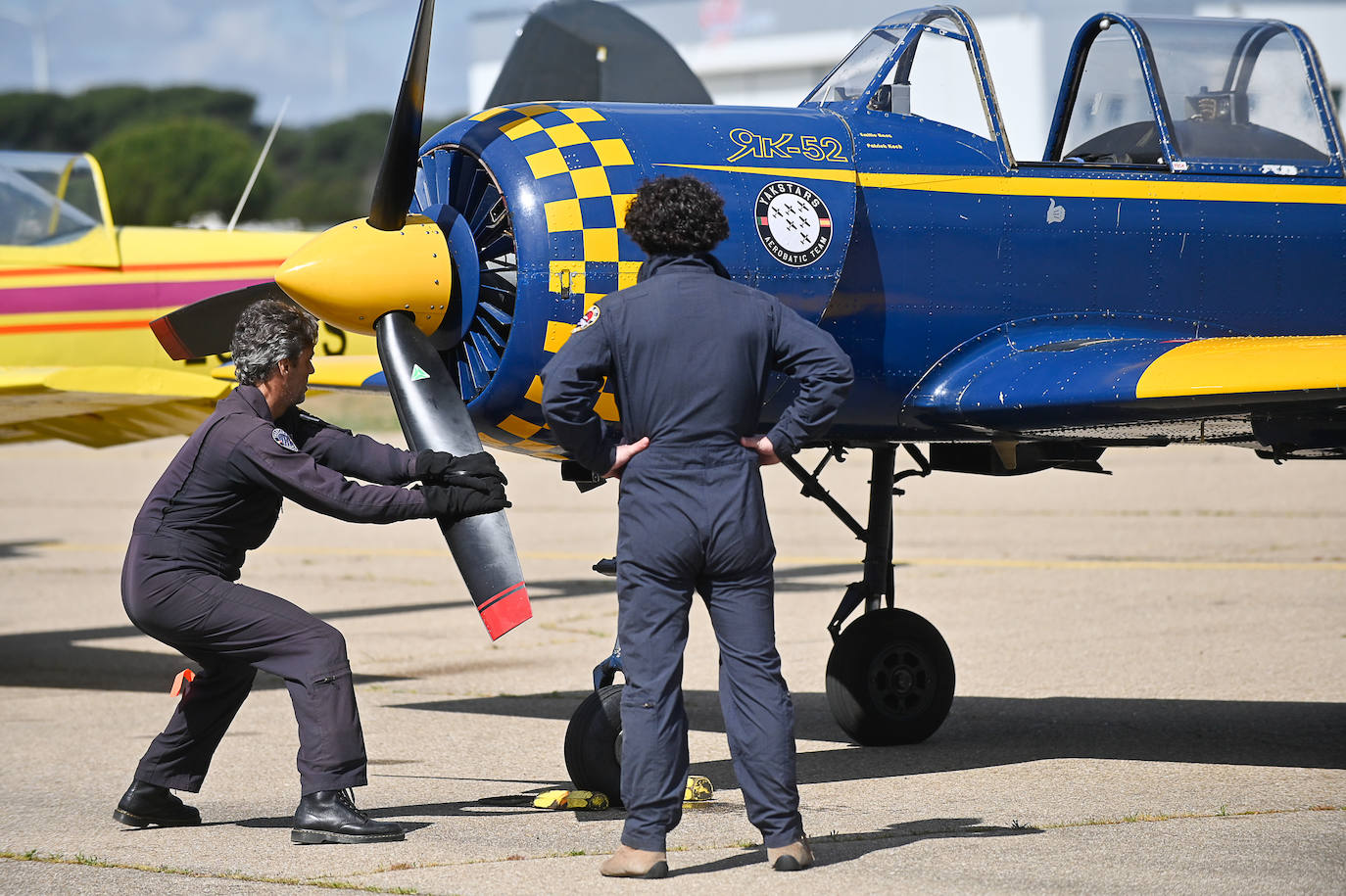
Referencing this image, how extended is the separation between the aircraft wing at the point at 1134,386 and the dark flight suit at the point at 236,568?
87.7 inches

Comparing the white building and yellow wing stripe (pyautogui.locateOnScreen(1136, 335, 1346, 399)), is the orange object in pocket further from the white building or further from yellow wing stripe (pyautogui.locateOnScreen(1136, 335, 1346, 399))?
the white building

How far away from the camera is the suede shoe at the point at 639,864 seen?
4.62 m

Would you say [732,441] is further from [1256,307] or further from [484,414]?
[1256,307]

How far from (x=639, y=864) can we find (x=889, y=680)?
2824mm

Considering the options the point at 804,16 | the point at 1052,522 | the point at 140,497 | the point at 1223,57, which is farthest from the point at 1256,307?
the point at 804,16

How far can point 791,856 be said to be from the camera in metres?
4.70

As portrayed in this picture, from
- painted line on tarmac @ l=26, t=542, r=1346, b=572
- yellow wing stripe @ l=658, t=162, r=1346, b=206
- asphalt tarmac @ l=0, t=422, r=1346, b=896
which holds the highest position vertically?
yellow wing stripe @ l=658, t=162, r=1346, b=206

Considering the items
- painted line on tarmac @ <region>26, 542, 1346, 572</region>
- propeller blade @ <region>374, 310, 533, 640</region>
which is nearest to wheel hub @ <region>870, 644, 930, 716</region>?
propeller blade @ <region>374, 310, 533, 640</region>

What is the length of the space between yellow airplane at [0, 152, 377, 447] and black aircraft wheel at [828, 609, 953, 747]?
15.6ft

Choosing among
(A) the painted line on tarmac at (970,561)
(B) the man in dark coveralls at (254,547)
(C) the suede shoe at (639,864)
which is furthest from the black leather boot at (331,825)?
(A) the painted line on tarmac at (970,561)

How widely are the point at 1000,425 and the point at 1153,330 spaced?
93 centimetres

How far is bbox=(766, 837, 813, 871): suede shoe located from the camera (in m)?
4.70

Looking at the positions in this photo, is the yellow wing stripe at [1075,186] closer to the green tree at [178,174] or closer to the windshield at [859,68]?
the windshield at [859,68]

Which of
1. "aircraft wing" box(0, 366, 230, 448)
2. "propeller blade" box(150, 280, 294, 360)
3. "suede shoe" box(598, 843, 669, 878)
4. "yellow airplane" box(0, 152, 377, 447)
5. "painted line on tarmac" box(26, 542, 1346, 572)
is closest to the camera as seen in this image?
"suede shoe" box(598, 843, 669, 878)
